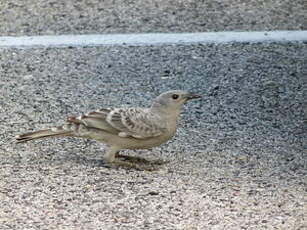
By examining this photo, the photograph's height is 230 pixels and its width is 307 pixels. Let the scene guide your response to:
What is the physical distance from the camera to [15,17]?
10273 mm

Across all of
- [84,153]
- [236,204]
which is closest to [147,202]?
[236,204]

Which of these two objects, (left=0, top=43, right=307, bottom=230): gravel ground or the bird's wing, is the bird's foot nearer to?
(left=0, top=43, right=307, bottom=230): gravel ground

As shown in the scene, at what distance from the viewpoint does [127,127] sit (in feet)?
21.0

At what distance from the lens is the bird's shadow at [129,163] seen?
21.5 ft

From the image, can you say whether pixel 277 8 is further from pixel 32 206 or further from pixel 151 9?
pixel 32 206

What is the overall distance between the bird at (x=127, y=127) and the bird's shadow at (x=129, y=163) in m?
0.04

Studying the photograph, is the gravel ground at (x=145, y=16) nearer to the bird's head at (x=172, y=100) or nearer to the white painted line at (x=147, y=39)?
the white painted line at (x=147, y=39)

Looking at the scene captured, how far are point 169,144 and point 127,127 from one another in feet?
2.49

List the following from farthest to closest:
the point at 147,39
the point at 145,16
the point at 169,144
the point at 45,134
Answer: the point at 145,16 → the point at 147,39 → the point at 169,144 → the point at 45,134

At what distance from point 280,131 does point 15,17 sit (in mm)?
3977

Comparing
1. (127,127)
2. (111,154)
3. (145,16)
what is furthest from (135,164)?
(145,16)

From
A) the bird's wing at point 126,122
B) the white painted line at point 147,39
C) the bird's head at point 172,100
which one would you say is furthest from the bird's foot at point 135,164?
the white painted line at point 147,39

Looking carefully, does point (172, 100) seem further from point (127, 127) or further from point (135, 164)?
point (135, 164)

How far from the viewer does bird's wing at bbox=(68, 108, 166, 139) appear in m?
6.38
